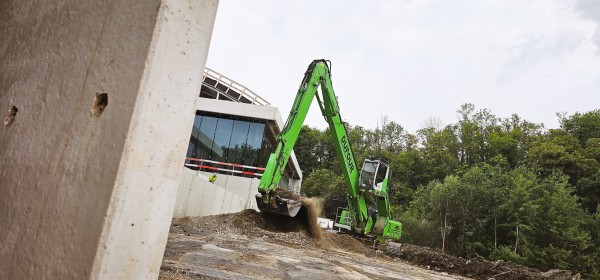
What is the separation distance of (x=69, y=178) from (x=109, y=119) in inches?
9.0

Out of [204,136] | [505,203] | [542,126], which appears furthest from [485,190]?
[542,126]

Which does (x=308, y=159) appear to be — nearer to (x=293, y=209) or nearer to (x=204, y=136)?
(x=204, y=136)

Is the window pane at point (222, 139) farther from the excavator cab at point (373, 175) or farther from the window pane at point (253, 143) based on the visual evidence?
the excavator cab at point (373, 175)

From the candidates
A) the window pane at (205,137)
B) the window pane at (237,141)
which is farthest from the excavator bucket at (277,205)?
the window pane at (205,137)

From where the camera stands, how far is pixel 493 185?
2975 cm

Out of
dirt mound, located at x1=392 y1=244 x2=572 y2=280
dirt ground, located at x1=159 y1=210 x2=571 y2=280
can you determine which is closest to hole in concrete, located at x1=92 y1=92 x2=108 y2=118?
dirt ground, located at x1=159 y1=210 x2=571 y2=280

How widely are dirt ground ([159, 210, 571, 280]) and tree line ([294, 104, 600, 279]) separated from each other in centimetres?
631

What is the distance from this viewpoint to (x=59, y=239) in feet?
3.33

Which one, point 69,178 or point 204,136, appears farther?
point 204,136

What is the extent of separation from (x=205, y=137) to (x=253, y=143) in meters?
2.70

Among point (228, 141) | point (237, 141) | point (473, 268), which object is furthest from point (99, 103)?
point (228, 141)

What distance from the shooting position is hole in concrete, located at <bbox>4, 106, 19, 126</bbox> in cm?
128

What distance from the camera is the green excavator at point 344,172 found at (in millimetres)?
8031

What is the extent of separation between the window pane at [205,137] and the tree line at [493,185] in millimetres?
7636
